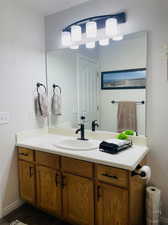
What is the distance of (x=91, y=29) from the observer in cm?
206

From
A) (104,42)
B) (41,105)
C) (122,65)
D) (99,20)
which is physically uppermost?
(99,20)

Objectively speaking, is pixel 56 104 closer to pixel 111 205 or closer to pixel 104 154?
pixel 104 154

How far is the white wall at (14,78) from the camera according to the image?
2.09 m

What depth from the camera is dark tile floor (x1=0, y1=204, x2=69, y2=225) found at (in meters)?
2.04

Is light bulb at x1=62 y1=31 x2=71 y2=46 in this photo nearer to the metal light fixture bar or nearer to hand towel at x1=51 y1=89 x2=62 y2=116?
the metal light fixture bar

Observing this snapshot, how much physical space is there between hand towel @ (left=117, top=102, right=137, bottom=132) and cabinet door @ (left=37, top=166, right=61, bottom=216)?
0.92m

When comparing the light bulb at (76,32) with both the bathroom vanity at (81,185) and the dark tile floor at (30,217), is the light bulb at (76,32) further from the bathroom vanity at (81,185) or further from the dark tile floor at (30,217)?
the dark tile floor at (30,217)

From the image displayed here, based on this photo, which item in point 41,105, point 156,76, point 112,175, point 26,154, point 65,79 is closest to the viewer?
point 112,175

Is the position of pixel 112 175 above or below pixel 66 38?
below

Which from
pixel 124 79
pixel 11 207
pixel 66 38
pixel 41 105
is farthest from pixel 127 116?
pixel 11 207

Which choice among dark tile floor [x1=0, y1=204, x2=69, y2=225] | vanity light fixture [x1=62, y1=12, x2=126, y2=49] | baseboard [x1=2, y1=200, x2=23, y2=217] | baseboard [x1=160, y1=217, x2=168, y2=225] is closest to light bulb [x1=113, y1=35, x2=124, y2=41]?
vanity light fixture [x1=62, y1=12, x2=126, y2=49]

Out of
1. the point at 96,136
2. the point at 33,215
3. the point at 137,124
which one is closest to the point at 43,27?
the point at 96,136

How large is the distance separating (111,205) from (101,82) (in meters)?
1.35

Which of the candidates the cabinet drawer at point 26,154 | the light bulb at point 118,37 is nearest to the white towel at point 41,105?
the cabinet drawer at point 26,154
